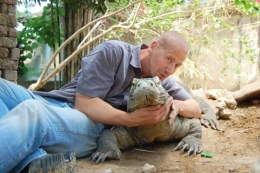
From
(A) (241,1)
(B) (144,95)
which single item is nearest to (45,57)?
(A) (241,1)

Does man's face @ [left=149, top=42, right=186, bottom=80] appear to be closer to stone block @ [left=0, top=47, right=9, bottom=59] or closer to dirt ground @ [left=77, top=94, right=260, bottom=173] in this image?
dirt ground @ [left=77, top=94, right=260, bottom=173]

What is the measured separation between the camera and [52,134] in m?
2.07

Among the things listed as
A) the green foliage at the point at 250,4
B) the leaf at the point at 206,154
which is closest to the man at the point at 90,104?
the leaf at the point at 206,154

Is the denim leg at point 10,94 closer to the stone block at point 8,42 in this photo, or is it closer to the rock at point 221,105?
the rock at point 221,105

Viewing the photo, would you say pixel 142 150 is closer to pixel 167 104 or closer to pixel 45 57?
pixel 167 104

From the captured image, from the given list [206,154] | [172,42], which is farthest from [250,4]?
[206,154]

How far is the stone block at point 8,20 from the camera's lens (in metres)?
4.70

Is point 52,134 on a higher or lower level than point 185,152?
higher

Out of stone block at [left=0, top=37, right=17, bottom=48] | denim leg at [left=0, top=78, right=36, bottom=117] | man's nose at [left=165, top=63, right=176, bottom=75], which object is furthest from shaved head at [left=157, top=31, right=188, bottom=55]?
stone block at [left=0, top=37, right=17, bottom=48]

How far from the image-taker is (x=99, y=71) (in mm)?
2396

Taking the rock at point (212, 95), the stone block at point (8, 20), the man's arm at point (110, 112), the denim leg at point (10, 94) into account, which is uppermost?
the stone block at point (8, 20)

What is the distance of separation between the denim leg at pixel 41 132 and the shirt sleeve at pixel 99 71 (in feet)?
0.59

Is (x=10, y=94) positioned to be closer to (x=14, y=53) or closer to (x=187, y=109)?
(x=187, y=109)

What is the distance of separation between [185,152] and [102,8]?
10.9ft
